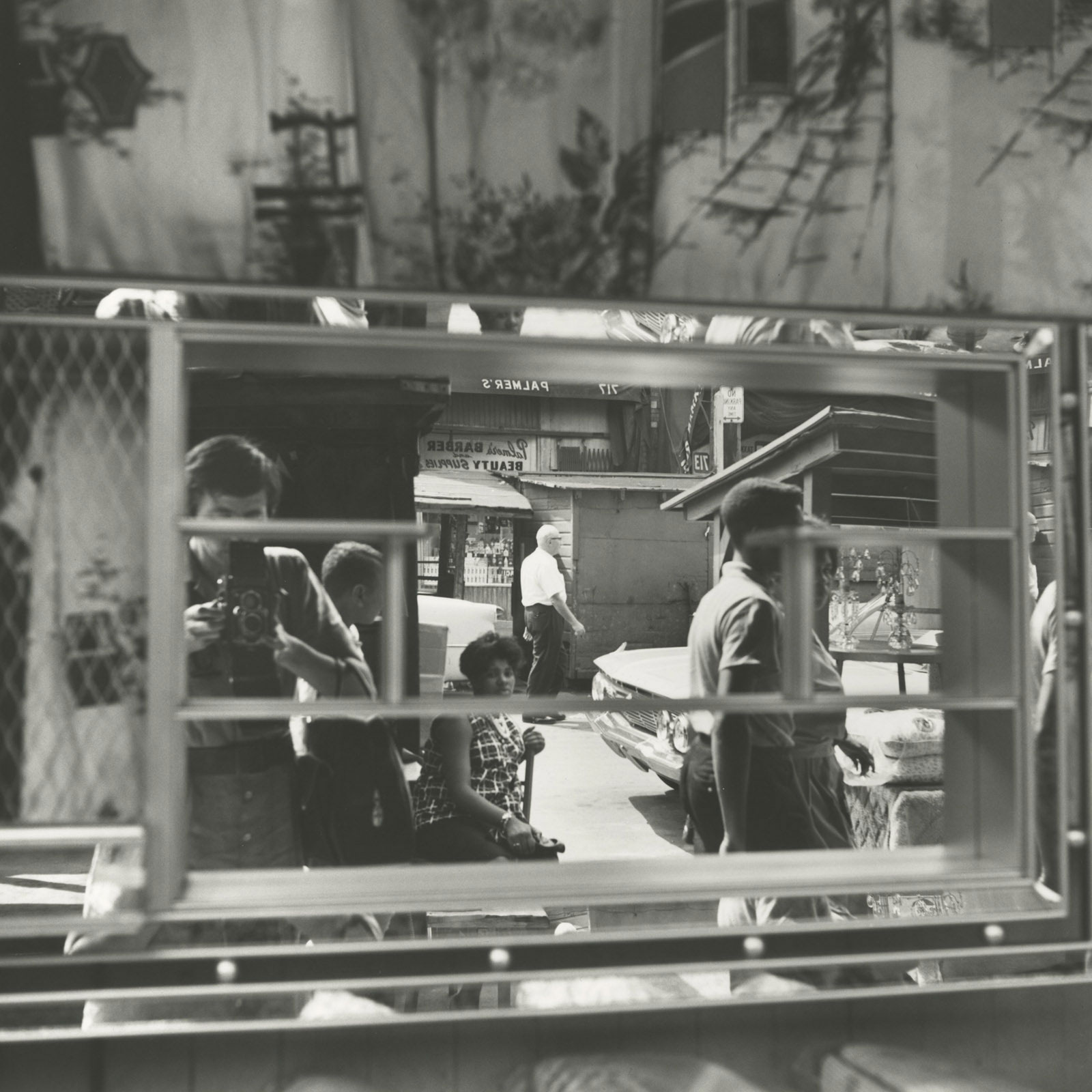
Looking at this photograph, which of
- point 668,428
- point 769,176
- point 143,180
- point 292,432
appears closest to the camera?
point 143,180

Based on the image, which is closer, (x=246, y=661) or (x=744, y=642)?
(x=246, y=661)

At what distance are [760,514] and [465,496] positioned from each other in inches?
201

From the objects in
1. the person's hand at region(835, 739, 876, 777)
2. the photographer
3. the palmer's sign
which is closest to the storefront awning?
the palmer's sign

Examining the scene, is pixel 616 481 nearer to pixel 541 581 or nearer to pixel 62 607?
pixel 541 581

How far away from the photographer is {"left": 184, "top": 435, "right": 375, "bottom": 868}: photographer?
6.57ft

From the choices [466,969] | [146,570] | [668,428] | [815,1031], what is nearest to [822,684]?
[815,1031]

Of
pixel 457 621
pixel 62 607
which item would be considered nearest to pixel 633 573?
pixel 457 621

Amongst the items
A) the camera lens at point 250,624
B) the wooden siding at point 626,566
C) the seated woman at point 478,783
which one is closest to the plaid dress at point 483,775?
the seated woman at point 478,783

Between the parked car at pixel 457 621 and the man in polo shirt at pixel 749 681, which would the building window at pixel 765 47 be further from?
the parked car at pixel 457 621

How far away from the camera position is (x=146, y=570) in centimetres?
145

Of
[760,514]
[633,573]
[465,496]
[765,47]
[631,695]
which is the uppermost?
[765,47]

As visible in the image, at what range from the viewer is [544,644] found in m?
5.71

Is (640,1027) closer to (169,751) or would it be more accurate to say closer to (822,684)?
(169,751)

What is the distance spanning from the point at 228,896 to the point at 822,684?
1731 mm
